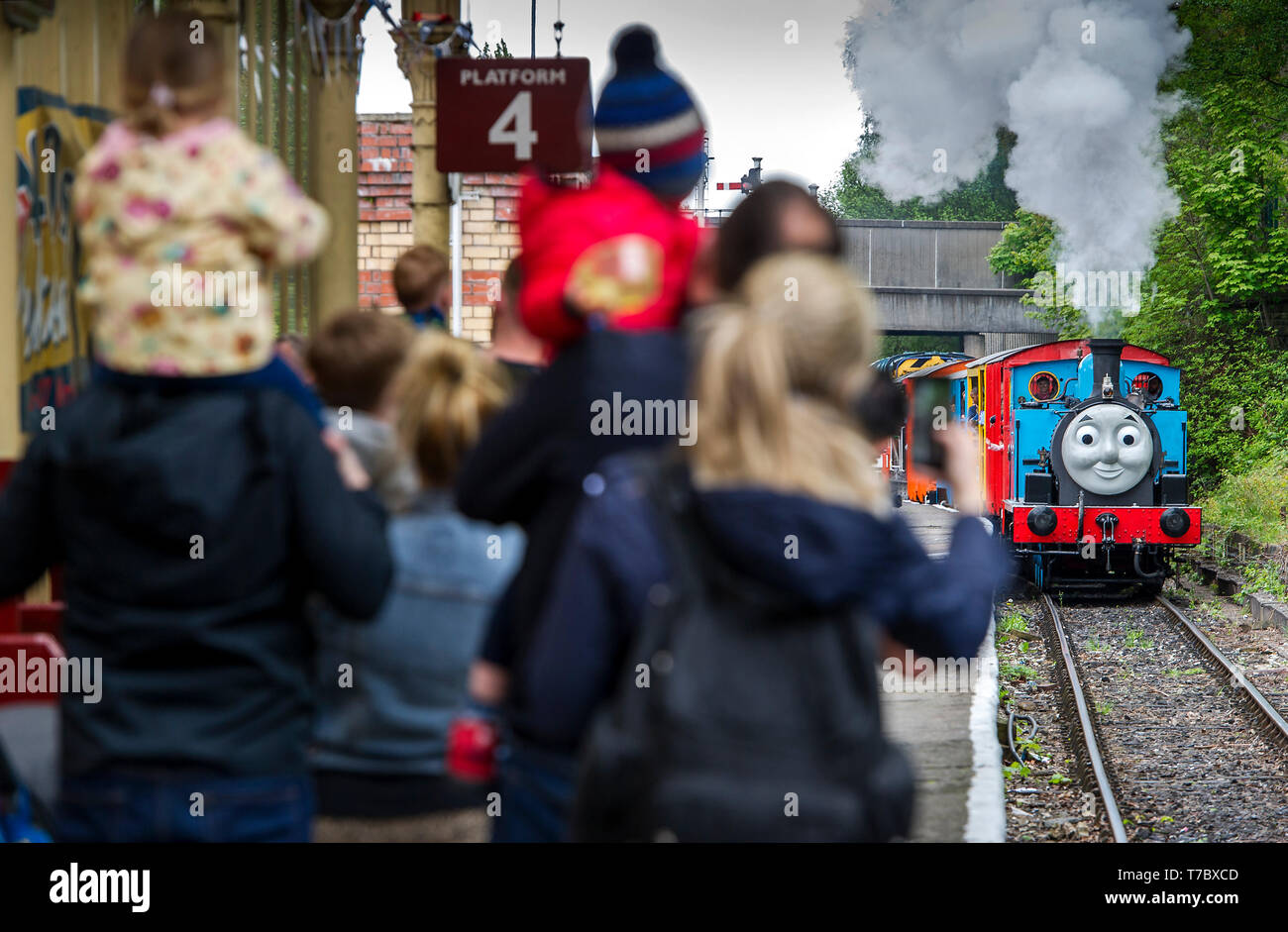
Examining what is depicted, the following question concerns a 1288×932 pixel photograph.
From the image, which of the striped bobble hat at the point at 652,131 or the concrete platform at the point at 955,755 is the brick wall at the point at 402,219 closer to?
the concrete platform at the point at 955,755

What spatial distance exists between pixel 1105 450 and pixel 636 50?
11.9 m

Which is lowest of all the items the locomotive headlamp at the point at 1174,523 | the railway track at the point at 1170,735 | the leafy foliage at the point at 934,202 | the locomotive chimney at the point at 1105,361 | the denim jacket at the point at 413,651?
the railway track at the point at 1170,735

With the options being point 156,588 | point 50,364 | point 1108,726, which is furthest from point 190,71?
point 1108,726

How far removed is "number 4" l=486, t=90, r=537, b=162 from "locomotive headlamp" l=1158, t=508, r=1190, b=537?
33.1 feet

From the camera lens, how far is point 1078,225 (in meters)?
21.5

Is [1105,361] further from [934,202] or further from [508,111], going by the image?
[934,202]

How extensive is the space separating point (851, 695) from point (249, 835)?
1005mm

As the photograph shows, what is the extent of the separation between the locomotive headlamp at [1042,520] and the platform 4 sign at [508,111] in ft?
30.3

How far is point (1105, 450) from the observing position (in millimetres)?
13961

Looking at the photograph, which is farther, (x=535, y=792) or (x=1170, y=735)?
(x=1170, y=735)

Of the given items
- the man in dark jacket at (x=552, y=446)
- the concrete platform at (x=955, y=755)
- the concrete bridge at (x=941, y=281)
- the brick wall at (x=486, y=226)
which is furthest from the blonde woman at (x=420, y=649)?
the concrete bridge at (x=941, y=281)

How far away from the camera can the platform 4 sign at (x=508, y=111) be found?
19.4 feet

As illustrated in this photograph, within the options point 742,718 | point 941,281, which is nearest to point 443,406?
point 742,718

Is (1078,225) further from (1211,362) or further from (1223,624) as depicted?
(1223,624)
